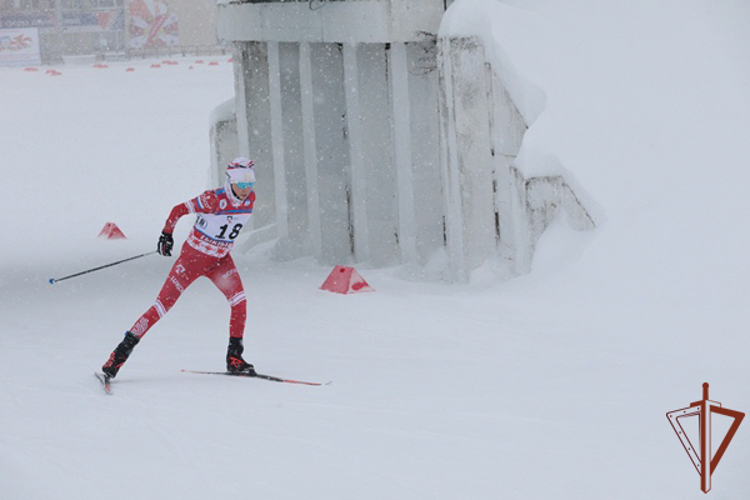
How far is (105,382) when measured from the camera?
9.48 metres

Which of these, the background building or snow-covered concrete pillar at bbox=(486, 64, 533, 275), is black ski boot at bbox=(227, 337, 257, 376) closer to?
snow-covered concrete pillar at bbox=(486, 64, 533, 275)

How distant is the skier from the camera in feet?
31.4

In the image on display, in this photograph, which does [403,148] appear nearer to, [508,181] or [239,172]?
[508,181]

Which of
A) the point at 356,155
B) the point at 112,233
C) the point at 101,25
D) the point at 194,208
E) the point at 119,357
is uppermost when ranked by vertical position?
the point at 194,208

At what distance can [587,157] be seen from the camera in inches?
514

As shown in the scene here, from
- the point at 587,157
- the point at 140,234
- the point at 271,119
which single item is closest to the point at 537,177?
the point at 587,157

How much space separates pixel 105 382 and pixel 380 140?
8.78 meters

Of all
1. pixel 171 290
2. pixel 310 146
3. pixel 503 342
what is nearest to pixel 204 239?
pixel 171 290

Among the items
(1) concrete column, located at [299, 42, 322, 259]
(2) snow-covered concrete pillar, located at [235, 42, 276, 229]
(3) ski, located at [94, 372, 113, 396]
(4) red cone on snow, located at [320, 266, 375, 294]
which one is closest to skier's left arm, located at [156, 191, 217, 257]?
(3) ski, located at [94, 372, 113, 396]

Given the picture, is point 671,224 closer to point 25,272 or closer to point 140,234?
point 25,272

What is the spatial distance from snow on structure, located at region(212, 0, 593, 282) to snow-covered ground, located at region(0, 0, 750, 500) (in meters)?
0.45

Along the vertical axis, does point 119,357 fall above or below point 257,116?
below

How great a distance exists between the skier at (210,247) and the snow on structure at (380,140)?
13.8 feet

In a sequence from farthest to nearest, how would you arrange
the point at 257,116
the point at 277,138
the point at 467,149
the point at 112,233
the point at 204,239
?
1. the point at 112,233
2. the point at 257,116
3. the point at 277,138
4. the point at 467,149
5. the point at 204,239
